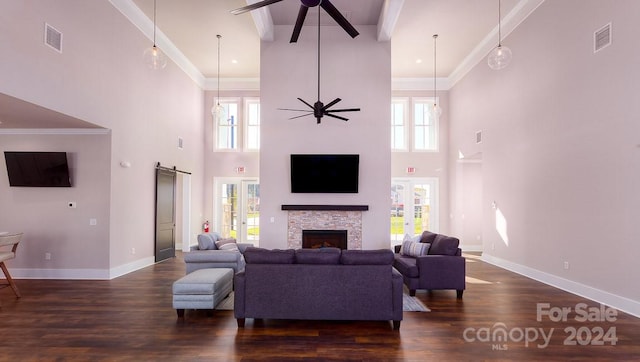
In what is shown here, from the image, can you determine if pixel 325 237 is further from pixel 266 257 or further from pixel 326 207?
pixel 266 257

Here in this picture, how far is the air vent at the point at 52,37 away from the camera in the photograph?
473 centimetres

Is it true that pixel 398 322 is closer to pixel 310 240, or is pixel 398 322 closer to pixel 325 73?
pixel 310 240

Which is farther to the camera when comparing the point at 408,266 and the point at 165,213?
the point at 165,213

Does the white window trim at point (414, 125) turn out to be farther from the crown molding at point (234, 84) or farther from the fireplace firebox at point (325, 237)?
the crown molding at point (234, 84)

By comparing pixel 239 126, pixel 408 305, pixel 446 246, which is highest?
pixel 239 126

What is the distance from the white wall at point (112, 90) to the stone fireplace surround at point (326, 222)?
3227 mm

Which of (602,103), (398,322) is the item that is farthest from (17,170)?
(602,103)

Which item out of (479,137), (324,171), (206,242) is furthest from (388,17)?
(206,242)

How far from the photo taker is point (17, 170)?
5.87m

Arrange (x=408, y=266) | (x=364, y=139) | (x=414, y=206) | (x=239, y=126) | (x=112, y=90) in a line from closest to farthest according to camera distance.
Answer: (x=408, y=266), (x=112, y=90), (x=364, y=139), (x=414, y=206), (x=239, y=126)

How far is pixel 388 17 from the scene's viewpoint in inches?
239

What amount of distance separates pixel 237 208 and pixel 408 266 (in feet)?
21.0

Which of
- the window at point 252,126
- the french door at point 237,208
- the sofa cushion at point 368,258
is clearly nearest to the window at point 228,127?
the window at point 252,126

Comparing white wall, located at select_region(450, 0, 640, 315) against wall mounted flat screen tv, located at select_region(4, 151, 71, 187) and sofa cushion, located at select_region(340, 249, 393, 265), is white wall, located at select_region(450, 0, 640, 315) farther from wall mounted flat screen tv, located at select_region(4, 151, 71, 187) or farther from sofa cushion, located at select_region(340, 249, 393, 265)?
wall mounted flat screen tv, located at select_region(4, 151, 71, 187)
